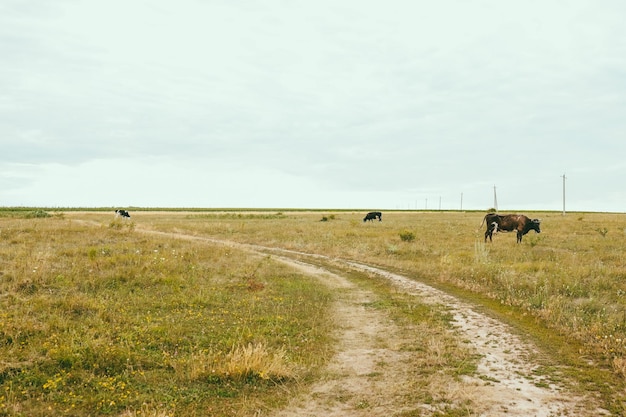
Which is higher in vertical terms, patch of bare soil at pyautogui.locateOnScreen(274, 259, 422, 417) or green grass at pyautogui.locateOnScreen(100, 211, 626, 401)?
green grass at pyautogui.locateOnScreen(100, 211, 626, 401)

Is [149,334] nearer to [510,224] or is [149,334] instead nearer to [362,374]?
[362,374]

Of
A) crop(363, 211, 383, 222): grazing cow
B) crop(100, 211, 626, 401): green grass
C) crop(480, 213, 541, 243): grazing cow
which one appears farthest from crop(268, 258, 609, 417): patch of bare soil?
crop(363, 211, 383, 222): grazing cow

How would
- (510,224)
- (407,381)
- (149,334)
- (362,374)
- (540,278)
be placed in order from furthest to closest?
(510,224) < (540,278) < (149,334) < (362,374) < (407,381)

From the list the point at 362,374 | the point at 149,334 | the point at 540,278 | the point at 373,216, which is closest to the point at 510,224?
the point at 540,278

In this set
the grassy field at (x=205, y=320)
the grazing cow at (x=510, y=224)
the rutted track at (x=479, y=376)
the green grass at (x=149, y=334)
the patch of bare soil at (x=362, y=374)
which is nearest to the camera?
the rutted track at (x=479, y=376)

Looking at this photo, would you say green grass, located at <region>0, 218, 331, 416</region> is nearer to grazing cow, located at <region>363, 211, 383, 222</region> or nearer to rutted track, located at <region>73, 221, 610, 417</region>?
rutted track, located at <region>73, 221, 610, 417</region>

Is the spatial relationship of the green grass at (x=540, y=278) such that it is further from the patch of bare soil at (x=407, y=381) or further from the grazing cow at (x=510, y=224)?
the grazing cow at (x=510, y=224)

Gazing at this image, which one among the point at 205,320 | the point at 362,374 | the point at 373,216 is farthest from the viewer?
the point at 373,216

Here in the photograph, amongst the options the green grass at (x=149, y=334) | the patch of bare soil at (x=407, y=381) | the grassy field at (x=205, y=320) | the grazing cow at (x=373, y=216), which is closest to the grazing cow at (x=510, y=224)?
the grassy field at (x=205, y=320)

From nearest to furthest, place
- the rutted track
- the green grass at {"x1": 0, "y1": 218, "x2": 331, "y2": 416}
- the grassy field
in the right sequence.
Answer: the rutted track, the green grass at {"x1": 0, "y1": 218, "x2": 331, "y2": 416}, the grassy field

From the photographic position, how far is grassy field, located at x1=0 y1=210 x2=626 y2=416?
7020mm

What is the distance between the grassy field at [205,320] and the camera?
702cm

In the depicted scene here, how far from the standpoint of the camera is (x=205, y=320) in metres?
11.0

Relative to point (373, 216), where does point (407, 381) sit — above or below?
below
